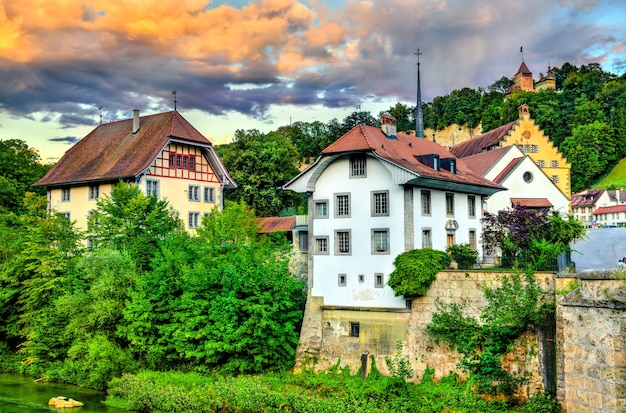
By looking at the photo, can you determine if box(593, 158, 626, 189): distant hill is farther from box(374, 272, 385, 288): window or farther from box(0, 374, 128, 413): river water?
box(0, 374, 128, 413): river water

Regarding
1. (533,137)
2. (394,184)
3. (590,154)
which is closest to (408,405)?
(394,184)

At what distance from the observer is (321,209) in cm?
2798

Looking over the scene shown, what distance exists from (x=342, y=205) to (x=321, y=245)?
6.80ft

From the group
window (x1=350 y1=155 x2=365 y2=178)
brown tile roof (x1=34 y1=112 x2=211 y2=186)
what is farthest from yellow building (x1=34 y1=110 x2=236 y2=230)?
window (x1=350 y1=155 x2=365 y2=178)

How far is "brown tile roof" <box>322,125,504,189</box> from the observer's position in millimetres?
26516

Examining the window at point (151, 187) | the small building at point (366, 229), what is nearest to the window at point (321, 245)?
the small building at point (366, 229)

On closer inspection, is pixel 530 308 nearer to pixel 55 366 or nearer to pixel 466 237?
pixel 466 237

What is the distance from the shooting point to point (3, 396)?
87.6 feet

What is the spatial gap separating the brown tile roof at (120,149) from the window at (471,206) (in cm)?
1750

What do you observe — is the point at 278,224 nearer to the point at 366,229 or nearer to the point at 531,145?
the point at 366,229

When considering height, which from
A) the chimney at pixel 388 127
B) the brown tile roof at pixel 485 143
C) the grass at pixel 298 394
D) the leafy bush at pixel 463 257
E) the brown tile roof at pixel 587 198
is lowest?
the grass at pixel 298 394

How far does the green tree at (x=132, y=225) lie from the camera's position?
103 ft

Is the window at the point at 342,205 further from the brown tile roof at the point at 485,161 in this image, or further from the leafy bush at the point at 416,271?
the brown tile roof at the point at 485,161

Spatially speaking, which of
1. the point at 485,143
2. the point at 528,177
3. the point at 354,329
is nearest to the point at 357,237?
the point at 354,329
